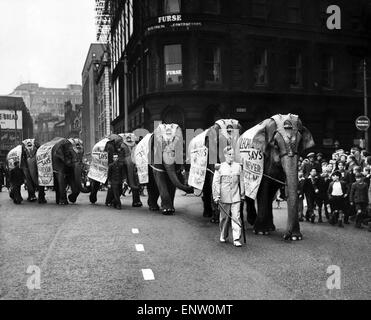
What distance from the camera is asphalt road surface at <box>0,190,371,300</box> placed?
7408mm

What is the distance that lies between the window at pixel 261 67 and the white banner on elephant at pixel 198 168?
67.5 feet

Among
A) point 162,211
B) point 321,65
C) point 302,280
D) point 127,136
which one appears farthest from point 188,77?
point 302,280

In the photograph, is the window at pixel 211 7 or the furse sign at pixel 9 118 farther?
the furse sign at pixel 9 118

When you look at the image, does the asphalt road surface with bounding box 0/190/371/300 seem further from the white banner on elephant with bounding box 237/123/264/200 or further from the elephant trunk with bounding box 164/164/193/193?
the elephant trunk with bounding box 164/164/193/193

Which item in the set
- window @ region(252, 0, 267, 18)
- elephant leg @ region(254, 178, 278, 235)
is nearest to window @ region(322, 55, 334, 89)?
window @ region(252, 0, 267, 18)

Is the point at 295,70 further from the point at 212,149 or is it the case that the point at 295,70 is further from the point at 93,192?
the point at 212,149

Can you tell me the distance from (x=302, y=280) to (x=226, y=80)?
2728 cm

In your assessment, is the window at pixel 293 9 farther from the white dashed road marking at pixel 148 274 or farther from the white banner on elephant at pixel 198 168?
the white dashed road marking at pixel 148 274

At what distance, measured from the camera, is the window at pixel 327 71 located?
34537 millimetres

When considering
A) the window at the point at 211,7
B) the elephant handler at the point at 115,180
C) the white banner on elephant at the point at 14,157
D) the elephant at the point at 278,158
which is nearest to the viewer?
the elephant at the point at 278,158

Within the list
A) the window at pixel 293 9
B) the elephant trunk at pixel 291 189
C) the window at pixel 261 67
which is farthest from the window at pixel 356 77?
the elephant trunk at pixel 291 189

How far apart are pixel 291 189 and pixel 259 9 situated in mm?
22124

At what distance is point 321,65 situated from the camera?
3472 cm

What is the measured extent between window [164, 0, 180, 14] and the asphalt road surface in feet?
72.8
